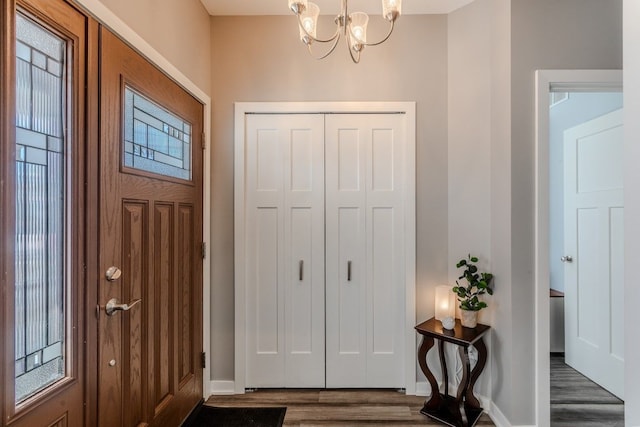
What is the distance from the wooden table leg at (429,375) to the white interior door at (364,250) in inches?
8.6

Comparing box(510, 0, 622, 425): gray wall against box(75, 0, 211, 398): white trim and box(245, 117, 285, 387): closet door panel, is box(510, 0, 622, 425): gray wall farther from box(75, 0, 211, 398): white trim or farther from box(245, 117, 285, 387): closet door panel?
box(75, 0, 211, 398): white trim

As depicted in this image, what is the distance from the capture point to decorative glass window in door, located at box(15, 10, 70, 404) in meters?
0.98

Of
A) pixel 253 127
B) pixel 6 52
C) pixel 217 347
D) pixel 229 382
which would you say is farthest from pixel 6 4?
pixel 229 382

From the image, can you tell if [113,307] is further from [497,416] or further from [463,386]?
[497,416]

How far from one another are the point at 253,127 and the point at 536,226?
194 centimetres

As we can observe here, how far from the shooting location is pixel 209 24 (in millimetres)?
2334

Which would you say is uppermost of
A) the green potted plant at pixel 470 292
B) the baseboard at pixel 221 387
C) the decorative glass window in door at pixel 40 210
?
the decorative glass window in door at pixel 40 210

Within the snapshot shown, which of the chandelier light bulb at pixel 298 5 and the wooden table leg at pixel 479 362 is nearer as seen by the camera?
the chandelier light bulb at pixel 298 5

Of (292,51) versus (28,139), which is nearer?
(28,139)

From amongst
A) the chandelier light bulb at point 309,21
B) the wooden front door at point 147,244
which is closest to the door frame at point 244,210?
the wooden front door at point 147,244

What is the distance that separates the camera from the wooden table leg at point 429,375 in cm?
210

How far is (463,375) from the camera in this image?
195 centimetres

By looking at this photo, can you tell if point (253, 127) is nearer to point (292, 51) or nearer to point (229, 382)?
point (292, 51)

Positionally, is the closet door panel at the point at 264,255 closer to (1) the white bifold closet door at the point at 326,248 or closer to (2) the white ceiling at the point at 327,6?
(1) the white bifold closet door at the point at 326,248
